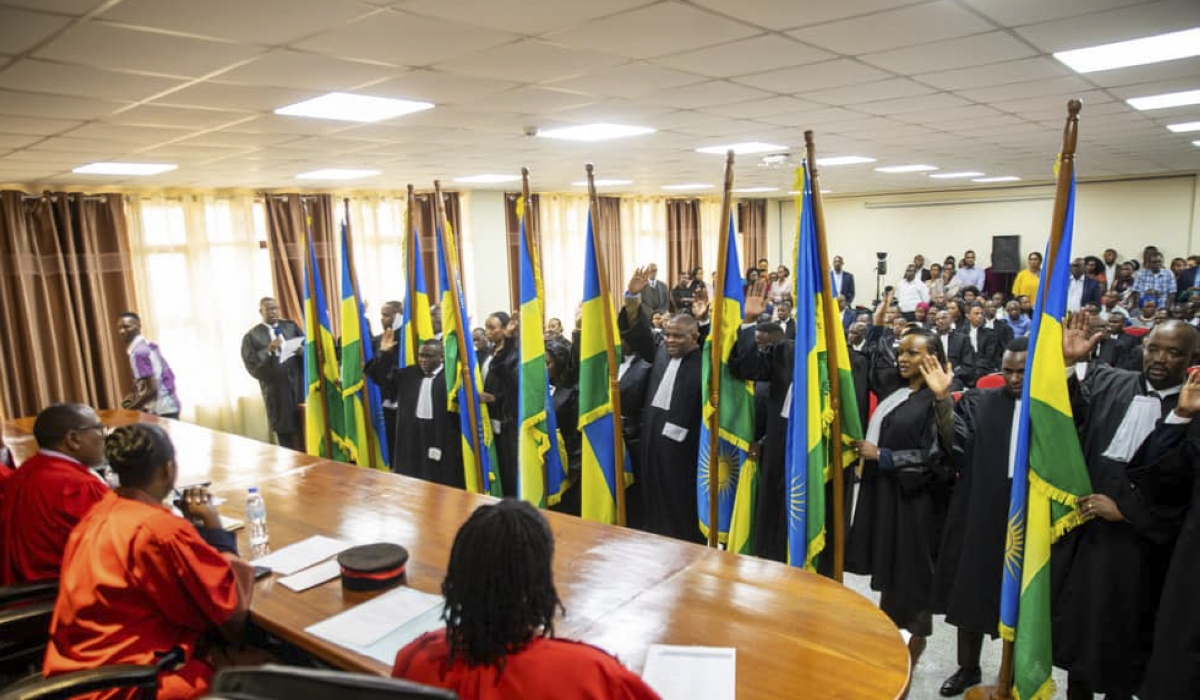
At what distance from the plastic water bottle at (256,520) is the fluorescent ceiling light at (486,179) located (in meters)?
5.22

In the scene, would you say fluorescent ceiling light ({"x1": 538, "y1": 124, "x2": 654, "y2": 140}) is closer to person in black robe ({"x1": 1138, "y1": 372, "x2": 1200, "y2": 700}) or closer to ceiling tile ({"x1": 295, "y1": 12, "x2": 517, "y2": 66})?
ceiling tile ({"x1": 295, "y1": 12, "x2": 517, "y2": 66})

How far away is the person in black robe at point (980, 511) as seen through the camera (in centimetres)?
279

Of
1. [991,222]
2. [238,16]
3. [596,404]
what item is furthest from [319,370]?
Answer: [991,222]

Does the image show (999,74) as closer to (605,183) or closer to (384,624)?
(384,624)

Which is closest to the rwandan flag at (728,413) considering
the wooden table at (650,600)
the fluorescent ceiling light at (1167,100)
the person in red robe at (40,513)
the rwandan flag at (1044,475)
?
the wooden table at (650,600)

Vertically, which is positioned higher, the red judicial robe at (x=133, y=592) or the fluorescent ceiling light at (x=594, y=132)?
the fluorescent ceiling light at (x=594, y=132)

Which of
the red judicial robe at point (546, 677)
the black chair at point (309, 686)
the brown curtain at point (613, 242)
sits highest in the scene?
the brown curtain at point (613, 242)

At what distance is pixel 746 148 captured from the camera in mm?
6352

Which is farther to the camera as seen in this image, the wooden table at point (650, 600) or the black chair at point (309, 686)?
the wooden table at point (650, 600)

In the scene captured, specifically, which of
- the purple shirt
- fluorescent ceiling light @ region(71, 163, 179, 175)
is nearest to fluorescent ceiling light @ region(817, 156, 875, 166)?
fluorescent ceiling light @ region(71, 163, 179, 175)

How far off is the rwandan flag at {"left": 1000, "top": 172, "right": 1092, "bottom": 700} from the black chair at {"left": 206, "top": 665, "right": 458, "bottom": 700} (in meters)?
2.22

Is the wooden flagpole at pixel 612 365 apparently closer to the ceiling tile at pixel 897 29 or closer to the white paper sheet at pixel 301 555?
the ceiling tile at pixel 897 29

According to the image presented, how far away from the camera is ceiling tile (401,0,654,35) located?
→ 2.32m

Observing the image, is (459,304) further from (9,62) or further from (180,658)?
(180,658)
